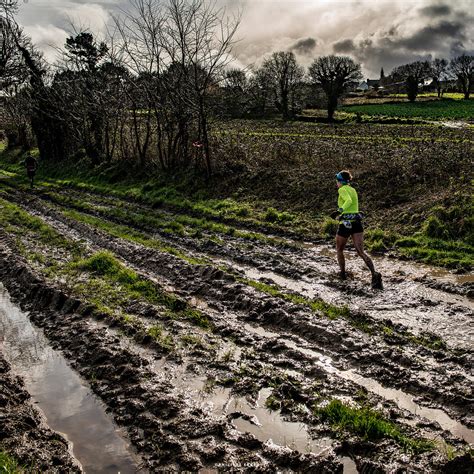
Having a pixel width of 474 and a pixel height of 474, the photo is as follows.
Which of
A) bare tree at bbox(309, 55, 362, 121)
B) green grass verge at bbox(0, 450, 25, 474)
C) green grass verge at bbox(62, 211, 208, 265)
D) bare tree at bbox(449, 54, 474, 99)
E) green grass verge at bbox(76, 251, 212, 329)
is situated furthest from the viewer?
bare tree at bbox(449, 54, 474, 99)

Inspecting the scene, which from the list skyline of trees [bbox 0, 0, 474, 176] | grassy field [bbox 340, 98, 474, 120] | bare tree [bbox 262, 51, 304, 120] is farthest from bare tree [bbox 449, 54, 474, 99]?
skyline of trees [bbox 0, 0, 474, 176]

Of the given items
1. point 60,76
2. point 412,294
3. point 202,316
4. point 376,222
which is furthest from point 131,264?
point 60,76

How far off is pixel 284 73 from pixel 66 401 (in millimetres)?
68548

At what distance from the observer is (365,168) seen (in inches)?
634

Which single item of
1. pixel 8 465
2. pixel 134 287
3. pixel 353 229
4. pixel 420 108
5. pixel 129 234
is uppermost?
pixel 420 108

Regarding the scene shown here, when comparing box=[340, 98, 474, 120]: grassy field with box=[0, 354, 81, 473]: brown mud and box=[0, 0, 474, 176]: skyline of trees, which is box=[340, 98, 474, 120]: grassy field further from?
box=[0, 354, 81, 473]: brown mud

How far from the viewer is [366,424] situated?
4.56m

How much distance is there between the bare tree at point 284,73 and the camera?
221ft

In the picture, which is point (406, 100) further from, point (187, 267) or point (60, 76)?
point (187, 267)

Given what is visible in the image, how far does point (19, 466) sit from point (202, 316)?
3700 mm

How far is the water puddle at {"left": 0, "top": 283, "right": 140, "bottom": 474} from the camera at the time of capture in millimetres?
4578

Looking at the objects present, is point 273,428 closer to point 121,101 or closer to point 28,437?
point 28,437

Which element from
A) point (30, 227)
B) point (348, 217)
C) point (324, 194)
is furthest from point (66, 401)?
point (324, 194)

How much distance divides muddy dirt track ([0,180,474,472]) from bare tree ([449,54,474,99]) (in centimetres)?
9967
